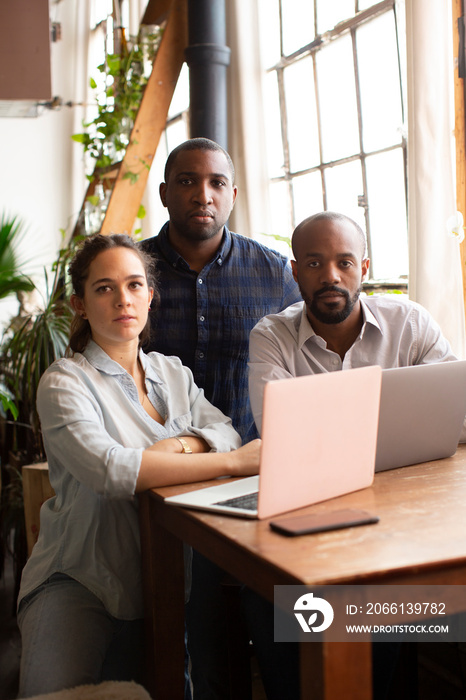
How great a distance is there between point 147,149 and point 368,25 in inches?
45.2

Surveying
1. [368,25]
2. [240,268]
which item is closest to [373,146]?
[368,25]

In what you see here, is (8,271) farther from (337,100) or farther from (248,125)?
(337,100)

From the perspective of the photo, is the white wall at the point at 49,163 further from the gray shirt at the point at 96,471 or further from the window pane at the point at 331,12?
the gray shirt at the point at 96,471

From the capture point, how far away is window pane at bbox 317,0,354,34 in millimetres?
2986

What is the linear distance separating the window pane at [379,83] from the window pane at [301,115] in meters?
0.37

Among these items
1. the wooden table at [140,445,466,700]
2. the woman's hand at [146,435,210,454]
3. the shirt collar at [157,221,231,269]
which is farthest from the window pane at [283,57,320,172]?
the wooden table at [140,445,466,700]

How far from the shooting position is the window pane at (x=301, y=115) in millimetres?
3301

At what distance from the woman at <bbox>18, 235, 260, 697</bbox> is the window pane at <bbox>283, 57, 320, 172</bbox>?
5.77 feet

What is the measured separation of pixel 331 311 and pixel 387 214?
3.90ft

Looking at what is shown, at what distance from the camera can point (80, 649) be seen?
140cm

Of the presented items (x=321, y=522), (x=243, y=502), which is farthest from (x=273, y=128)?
(x=321, y=522)

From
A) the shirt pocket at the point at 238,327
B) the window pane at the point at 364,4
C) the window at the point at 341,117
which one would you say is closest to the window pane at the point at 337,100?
the window at the point at 341,117

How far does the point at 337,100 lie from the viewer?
313cm

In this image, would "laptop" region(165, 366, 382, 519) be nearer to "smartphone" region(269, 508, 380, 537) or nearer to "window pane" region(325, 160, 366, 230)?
"smartphone" region(269, 508, 380, 537)
